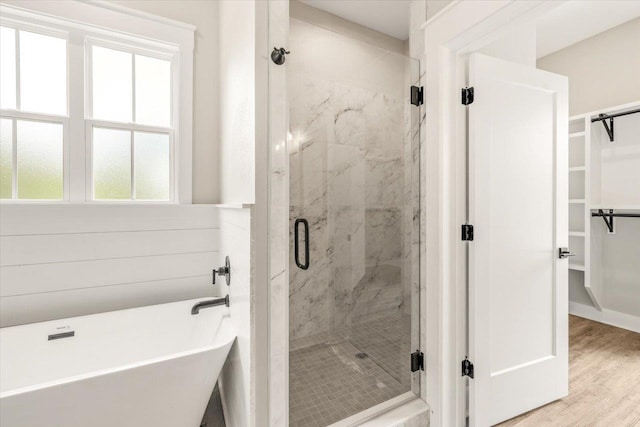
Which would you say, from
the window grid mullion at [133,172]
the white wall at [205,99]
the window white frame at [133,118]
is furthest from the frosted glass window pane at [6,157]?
the white wall at [205,99]

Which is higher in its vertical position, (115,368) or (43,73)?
(43,73)

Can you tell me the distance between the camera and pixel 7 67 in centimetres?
190

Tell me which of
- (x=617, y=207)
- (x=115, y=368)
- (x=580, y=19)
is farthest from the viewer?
(x=580, y=19)

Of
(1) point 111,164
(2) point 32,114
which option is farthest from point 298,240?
(2) point 32,114

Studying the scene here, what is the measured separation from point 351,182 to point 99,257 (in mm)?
1779

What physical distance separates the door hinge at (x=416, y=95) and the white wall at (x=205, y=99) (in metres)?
1.54

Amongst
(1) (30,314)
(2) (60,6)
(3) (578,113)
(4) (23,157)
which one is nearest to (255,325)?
(1) (30,314)

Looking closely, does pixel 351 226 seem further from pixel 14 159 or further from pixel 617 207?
pixel 617 207

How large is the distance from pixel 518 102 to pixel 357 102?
96cm

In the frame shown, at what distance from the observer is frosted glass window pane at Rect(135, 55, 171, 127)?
2257mm

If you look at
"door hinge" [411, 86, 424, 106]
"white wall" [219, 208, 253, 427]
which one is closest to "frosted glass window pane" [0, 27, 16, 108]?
"white wall" [219, 208, 253, 427]

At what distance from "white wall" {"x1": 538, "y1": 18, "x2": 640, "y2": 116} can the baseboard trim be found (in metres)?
2.15

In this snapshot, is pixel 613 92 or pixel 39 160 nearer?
pixel 39 160

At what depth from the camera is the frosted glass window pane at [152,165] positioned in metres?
2.28
